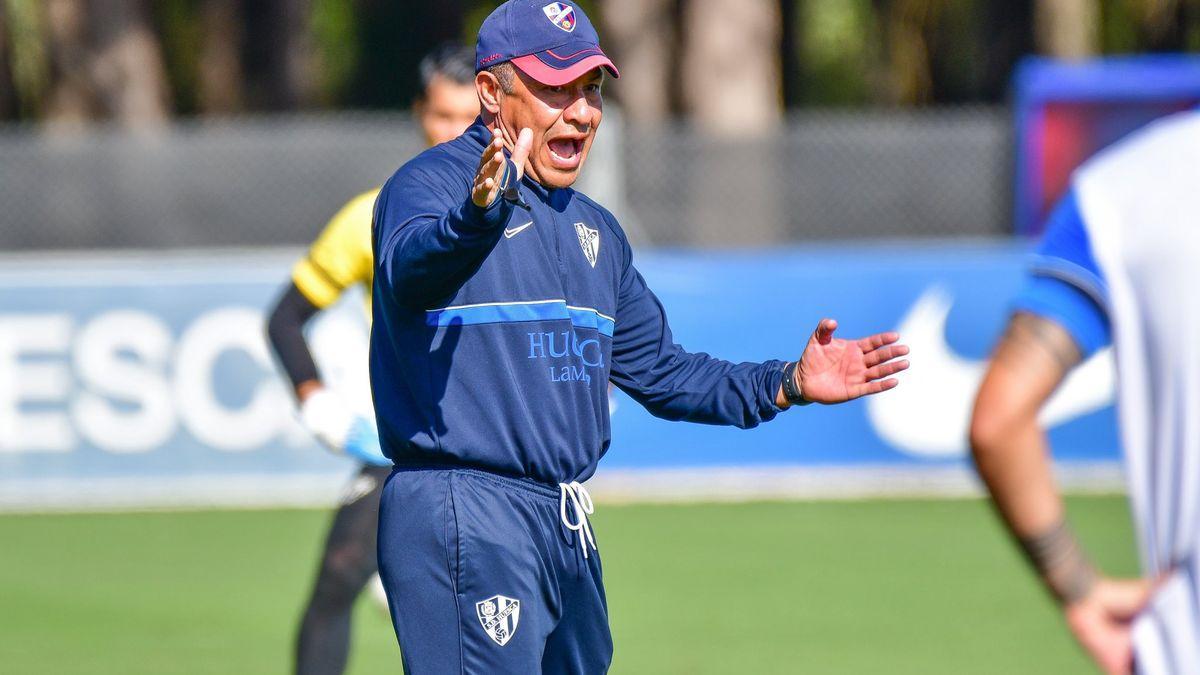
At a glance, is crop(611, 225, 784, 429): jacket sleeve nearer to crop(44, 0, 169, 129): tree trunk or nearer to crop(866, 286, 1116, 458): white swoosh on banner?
crop(866, 286, 1116, 458): white swoosh on banner

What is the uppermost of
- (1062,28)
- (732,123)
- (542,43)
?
(542,43)

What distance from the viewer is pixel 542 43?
151 inches

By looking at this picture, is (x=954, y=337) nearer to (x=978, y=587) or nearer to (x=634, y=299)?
(x=978, y=587)

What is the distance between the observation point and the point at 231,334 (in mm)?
11383

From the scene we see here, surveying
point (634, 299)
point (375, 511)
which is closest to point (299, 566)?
point (375, 511)

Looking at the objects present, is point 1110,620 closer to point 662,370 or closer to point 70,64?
point 662,370

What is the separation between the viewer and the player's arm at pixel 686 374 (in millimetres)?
3978

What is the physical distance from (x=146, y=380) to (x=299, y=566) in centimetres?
230

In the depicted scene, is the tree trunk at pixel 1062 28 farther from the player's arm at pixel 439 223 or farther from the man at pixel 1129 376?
the man at pixel 1129 376

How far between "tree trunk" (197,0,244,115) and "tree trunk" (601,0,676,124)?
12165mm

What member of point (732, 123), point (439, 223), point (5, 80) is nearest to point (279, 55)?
point (5, 80)

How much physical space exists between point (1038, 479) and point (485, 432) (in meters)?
1.39

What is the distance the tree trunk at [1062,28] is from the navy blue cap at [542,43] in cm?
2246

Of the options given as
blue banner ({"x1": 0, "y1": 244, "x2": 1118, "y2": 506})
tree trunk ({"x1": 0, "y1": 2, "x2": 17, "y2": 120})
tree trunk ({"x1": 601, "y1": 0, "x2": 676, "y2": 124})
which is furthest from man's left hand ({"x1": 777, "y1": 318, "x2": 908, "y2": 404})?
tree trunk ({"x1": 0, "y1": 2, "x2": 17, "y2": 120})
